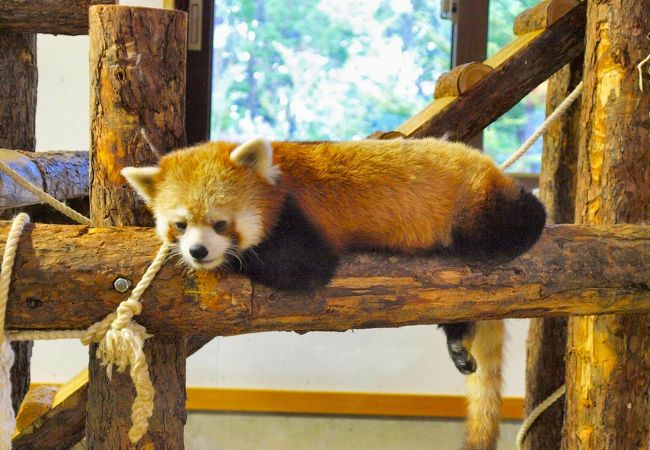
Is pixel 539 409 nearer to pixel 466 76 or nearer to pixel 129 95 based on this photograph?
pixel 466 76

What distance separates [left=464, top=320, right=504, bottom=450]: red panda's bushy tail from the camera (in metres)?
2.01

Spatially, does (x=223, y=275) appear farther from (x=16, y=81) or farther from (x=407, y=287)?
(x=16, y=81)

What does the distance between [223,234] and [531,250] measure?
71 cm

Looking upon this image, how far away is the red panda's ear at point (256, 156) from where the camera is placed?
149 centimetres

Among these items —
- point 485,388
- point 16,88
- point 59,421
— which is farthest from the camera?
point 16,88

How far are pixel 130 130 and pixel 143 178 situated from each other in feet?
0.49

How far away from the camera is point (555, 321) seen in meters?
2.69

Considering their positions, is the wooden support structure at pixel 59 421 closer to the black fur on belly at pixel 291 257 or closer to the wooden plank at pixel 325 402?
the black fur on belly at pixel 291 257

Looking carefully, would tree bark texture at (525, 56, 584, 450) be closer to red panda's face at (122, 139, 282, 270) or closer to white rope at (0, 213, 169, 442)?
red panda's face at (122, 139, 282, 270)

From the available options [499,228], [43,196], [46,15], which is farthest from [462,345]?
[46,15]

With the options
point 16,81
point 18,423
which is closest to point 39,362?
point 18,423

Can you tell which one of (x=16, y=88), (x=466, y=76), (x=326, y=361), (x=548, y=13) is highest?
(x=548, y=13)

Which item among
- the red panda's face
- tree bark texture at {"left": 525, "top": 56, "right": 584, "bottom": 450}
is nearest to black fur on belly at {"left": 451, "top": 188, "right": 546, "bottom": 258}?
the red panda's face

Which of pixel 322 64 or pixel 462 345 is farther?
pixel 322 64
